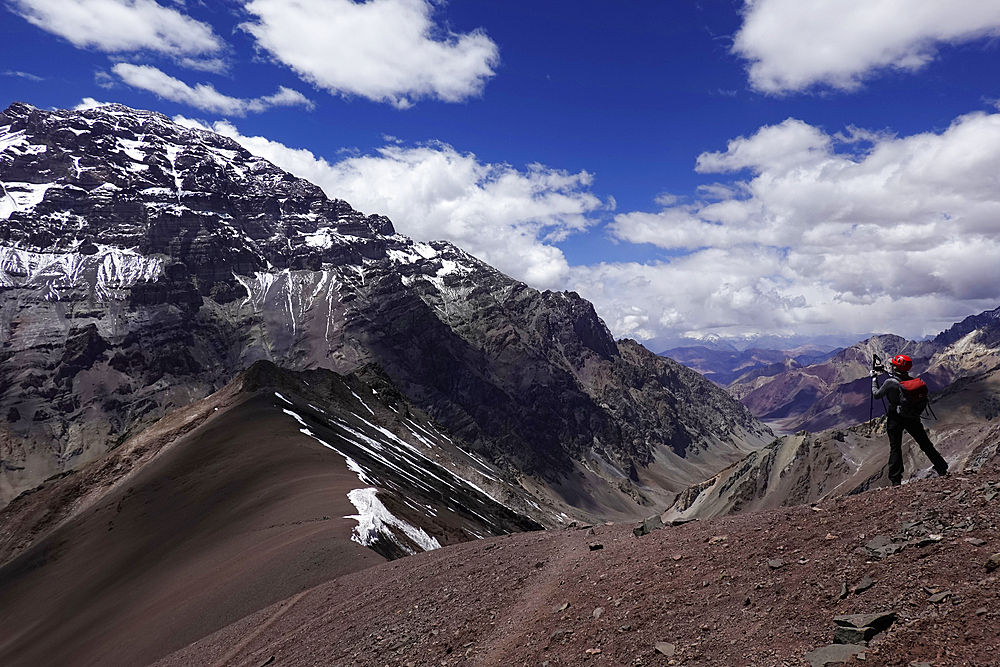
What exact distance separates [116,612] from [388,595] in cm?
3132

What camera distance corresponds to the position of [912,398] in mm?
16031

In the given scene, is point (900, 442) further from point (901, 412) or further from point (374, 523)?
point (374, 523)

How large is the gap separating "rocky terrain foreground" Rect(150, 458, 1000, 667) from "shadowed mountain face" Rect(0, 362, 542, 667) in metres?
13.2

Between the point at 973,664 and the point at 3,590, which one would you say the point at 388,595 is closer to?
the point at 973,664

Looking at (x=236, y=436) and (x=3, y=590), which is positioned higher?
(x=236, y=436)

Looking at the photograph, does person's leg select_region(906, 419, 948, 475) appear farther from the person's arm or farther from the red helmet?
the red helmet

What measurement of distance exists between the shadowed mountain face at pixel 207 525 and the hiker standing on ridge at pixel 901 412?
83.3 feet

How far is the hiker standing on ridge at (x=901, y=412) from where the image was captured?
15.9 meters

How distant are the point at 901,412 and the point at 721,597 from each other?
7808mm

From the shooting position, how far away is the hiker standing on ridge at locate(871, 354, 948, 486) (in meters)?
15.9

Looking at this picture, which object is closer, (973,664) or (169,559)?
(973,664)

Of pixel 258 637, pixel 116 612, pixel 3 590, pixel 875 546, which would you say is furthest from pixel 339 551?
pixel 3 590

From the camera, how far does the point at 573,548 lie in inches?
836

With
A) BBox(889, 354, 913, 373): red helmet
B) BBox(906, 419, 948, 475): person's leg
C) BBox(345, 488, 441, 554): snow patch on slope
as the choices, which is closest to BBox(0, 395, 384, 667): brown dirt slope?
BBox(345, 488, 441, 554): snow patch on slope
